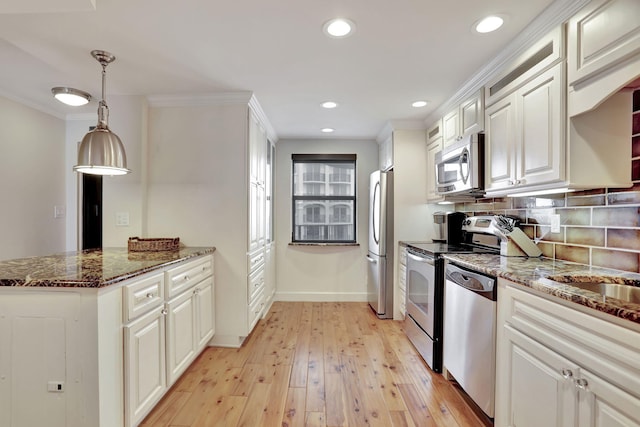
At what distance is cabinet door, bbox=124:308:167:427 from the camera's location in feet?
5.01

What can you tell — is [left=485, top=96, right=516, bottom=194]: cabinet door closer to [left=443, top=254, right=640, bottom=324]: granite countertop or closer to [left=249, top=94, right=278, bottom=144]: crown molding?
[left=443, top=254, right=640, bottom=324]: granite countertop

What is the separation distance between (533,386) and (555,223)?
3.56 feet

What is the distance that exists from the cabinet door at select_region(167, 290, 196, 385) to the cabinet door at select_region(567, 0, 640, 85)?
8.61ft

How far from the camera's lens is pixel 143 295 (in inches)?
65.1

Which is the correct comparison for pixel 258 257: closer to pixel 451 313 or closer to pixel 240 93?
pixel 240 93

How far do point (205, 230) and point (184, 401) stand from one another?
135cm

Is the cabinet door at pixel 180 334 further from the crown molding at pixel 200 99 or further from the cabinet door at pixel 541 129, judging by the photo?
the cabinet door at pixel 541 129

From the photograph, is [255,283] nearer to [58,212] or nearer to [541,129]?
[58,212]

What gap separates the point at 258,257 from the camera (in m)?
3.17

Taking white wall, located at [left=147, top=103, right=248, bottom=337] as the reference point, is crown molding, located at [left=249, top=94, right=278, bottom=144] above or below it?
above

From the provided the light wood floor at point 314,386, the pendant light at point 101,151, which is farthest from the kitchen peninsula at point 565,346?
the pendant light at point 101,151

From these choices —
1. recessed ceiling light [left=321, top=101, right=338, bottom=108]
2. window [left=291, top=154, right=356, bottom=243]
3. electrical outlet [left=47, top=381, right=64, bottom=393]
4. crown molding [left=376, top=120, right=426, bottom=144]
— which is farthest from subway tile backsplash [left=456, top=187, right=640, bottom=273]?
electrical outlet [left=47, top=381, right=64, bottom=393]

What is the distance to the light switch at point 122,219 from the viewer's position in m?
2.70

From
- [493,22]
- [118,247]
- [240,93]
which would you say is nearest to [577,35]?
[493,22]
